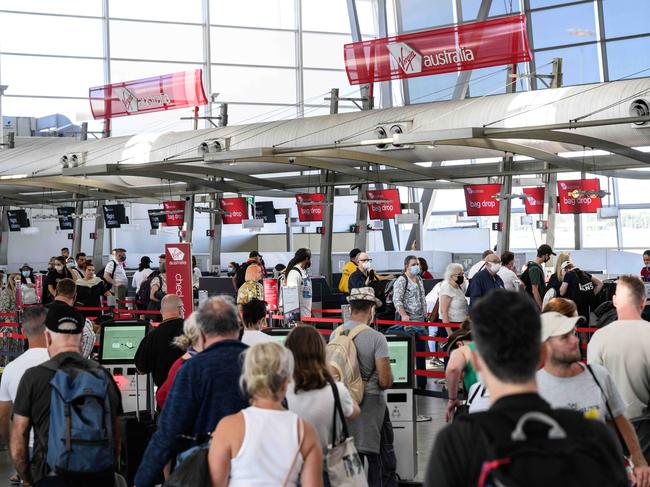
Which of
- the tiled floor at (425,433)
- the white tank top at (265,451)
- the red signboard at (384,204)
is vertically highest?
the red signboard at (384,204)

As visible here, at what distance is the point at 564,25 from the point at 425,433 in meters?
18.1


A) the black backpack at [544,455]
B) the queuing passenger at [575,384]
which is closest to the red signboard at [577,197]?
the queuing passenger at [575,384]

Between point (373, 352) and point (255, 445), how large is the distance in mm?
2547

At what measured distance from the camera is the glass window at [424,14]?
2858 centimetres

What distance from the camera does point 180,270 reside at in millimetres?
12258

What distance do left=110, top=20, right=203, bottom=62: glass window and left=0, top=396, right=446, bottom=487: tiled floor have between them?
71.9 feet

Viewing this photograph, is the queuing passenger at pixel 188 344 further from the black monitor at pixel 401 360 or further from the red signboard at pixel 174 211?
the red signboard at pixel 174 211

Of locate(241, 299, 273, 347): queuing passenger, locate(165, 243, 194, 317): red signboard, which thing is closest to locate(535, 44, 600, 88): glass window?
locate(165, 243, 194, 317): red signboard

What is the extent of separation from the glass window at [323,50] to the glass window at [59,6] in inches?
261

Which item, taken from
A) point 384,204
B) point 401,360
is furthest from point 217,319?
point 384,204

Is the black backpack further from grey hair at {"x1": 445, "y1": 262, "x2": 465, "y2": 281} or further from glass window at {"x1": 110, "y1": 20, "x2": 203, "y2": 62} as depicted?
glass window at {"x1": 110, "y1": 20, "x2": 203, "y2": 62}

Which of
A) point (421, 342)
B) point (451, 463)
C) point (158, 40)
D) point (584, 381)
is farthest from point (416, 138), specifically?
point (158, 40)

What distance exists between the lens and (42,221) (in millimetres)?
Result: 34781

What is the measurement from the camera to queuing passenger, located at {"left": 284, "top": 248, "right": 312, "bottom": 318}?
12.4 m
